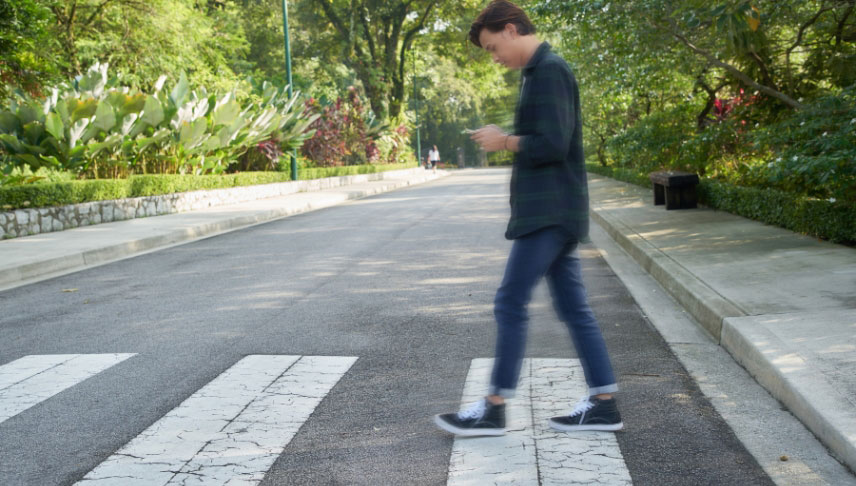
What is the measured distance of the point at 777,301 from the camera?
586cm

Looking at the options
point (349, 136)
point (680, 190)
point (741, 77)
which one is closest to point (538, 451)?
point (741, 77)

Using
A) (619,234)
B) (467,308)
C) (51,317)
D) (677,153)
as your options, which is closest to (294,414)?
(467,308)

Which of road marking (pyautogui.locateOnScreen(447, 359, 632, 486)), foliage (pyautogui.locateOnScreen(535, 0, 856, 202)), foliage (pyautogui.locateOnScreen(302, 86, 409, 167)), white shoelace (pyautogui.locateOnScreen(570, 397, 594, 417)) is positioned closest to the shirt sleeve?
white shoelace (pyautogui.locateOnScreen(570, 397, 594, 417))

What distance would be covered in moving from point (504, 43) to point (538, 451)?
182 cm

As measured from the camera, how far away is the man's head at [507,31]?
11.6 ft

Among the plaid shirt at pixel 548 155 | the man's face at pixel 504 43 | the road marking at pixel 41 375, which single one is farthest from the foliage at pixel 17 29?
the plaid shirt at pixel 548 155

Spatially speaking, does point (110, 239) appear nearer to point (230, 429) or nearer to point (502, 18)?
point (230, 429)

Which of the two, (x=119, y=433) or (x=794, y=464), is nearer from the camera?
(x=794, y=464)

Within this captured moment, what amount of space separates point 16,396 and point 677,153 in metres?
14.5

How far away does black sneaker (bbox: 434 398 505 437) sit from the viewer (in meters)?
3.69

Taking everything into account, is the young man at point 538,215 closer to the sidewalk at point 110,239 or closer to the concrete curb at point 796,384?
the concrete curb at point 796,384

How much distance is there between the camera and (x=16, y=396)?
4.47 meters

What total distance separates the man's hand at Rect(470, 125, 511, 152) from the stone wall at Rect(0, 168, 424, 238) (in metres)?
11.1

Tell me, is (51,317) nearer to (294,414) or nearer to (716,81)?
(294,414)
